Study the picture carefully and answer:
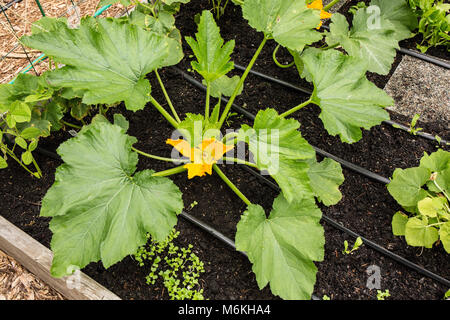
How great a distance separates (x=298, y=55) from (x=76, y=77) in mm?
1295

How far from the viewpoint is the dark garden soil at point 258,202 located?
6.43 ft

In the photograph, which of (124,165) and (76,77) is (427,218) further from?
(76,77)

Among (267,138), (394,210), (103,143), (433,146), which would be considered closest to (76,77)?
(103,143)

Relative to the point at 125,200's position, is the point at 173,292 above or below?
below

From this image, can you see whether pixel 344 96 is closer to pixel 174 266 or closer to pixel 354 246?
pixel 354 246

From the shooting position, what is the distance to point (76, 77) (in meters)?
1.85

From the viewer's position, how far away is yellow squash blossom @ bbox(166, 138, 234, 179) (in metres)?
1.83

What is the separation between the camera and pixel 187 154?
1.89 meters

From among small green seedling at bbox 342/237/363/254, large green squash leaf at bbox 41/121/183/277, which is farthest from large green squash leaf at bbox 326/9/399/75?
large green squash leaf at bbox 41/121/183/277

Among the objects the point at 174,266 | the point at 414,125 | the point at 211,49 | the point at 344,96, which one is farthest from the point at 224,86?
the point at 414,125

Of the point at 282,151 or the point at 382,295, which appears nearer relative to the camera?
the point at 282,151

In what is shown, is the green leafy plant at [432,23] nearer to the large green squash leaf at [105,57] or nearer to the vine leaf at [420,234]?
the vine leaf at [420,234]

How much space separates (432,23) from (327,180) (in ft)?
5.07

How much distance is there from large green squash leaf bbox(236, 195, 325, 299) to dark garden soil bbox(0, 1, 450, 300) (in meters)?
0.23
